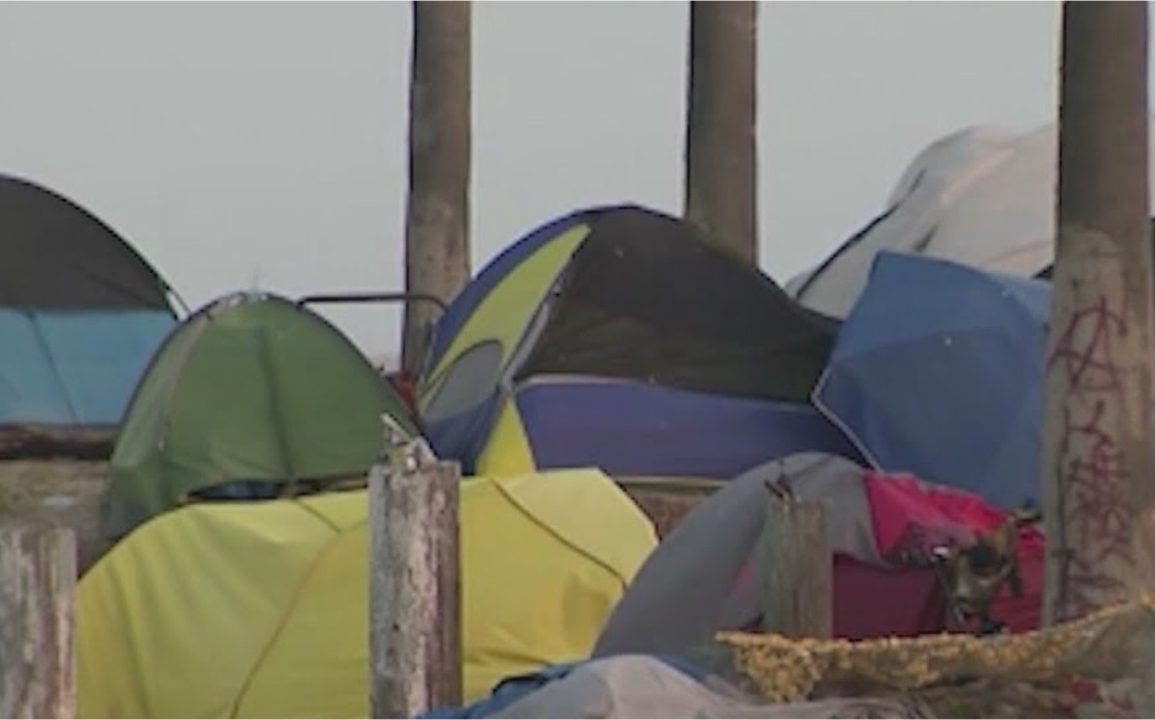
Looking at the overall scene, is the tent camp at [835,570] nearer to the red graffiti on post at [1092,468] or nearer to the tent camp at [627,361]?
the red graffiti on post at [1092,468]

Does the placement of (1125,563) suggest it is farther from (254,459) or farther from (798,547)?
(254,459)

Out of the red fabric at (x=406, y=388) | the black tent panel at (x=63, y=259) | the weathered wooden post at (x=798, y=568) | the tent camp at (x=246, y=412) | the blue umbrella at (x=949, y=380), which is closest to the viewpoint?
the weathered wooden post at (x=798, y=568)

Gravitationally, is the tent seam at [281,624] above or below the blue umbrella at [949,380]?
below

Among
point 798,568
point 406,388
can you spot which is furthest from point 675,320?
point 798,568

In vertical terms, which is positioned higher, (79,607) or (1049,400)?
(1049,400)

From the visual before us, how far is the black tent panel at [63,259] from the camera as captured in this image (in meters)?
15.5

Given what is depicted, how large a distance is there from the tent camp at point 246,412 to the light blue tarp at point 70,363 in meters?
1.86

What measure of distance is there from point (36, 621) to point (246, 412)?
4372 millimetres

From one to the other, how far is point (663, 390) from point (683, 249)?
0.99m

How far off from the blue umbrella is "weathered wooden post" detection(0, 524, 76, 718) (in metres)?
4.80

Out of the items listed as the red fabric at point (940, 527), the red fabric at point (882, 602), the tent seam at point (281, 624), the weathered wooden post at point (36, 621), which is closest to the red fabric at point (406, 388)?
the tent seam at point (281, 624)

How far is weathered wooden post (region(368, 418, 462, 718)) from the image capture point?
8.09 meters

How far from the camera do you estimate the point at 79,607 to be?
9.92m

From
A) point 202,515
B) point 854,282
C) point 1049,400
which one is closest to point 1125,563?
point 1049,400
